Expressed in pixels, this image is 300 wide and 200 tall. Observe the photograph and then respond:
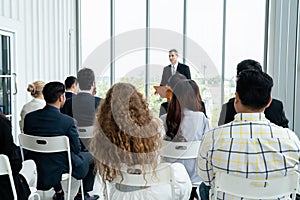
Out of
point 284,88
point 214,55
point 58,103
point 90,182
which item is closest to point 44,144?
point 58,103

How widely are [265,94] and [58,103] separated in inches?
70.8

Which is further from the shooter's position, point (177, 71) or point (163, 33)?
point (163, 33)

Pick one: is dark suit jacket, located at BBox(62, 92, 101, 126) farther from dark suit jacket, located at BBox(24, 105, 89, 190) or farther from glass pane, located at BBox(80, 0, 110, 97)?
glass pane, located at BBox(80, 0, 110, 97)

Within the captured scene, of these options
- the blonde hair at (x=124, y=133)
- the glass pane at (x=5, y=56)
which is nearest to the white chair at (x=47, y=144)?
the blonde hair at (x=124, y=133)

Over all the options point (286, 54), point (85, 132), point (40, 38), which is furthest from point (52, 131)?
point (286, 54)

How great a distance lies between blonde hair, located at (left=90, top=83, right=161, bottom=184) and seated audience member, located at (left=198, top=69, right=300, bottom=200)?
33 cm

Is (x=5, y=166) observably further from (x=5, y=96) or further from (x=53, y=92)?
(x=5, y=96)

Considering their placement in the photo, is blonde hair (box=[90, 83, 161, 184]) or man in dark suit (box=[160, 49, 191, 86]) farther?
man in dark suit (box=[160, 49, 191, 86])

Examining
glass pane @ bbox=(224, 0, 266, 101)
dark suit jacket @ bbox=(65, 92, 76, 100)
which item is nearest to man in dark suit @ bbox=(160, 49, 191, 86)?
glass pane @ bbox=(224, 0, 266, 101)

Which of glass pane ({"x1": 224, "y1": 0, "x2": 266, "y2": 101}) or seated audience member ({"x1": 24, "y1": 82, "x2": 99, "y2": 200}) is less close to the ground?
glass pane ({"x1": 224, "y1": 0, "x2": 266, "y2": 101})

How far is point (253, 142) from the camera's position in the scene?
5.24ft

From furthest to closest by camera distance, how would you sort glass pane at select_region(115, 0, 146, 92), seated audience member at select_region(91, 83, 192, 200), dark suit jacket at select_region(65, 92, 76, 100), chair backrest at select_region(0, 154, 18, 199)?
glass pane at select_region(115, 0, 146, 92) → dark suit jacket at select_region(65, 92, 76, 100) → chair backrest at select_region(0, 154, 18, 199) → seated audience member at select_region(91, 83, 192, 200)

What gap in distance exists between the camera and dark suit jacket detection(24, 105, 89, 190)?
8.89 ft

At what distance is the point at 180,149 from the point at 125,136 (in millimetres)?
917
